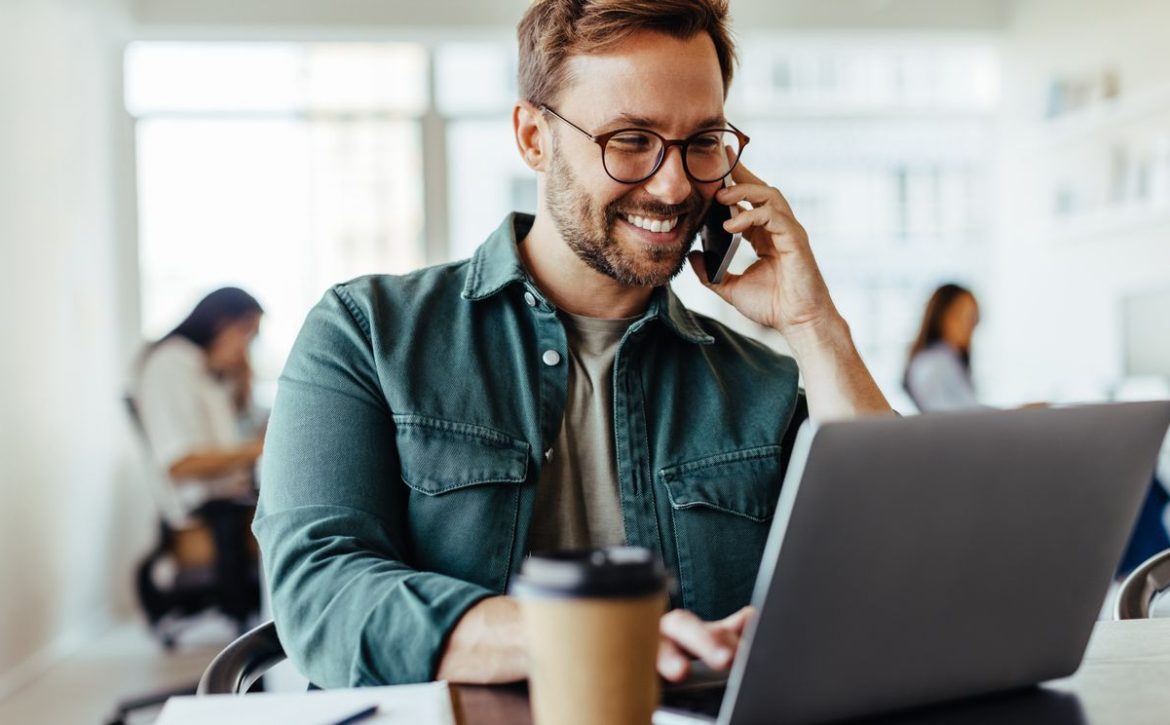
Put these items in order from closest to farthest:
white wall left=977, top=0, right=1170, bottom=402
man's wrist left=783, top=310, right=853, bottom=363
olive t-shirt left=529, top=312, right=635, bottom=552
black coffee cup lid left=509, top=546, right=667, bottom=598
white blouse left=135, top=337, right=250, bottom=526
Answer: black coffee cup lid left=509, top=546, right=667, bottom=598 → olive t-shirt left=529, top=312, right=635, bottom=552 → man's wrist left=783, top=310, right=853, bottom=363 → white blouse left=135, top=337, right=250, bottom=526 → white wall left=977, top=0, right=1170, bottom=402

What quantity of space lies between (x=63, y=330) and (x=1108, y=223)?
419 centimetres

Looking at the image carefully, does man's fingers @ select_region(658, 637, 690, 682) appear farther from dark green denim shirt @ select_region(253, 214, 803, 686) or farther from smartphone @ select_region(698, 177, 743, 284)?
smartphone @ select_region(698, 177, 743, 284)

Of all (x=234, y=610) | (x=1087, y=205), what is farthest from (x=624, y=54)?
(x=1087, y=205)

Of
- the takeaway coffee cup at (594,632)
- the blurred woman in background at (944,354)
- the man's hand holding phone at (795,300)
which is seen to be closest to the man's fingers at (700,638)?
the takeaway coffee cup at (594,632)

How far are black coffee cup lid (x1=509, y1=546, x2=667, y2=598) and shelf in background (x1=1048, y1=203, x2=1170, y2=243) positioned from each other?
4.49 m

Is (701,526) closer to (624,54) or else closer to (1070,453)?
(624,54)

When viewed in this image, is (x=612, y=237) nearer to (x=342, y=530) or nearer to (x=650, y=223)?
(x=650, y=223)

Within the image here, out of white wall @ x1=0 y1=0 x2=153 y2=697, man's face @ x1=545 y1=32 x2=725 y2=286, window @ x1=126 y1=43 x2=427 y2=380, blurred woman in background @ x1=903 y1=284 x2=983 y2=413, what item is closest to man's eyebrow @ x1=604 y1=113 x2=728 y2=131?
man's face @ x1=545 y1=32 x2=725 y2=286

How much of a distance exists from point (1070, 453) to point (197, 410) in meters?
3.66

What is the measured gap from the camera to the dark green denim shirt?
3.62 ft

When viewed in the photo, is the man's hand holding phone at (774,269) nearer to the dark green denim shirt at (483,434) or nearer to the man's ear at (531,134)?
the dark green denim shirt at (483,434)

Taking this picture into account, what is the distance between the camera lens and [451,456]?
1213 millimetres

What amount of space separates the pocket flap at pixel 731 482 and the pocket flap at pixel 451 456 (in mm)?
182

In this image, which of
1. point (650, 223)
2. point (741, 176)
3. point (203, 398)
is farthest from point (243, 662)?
point (203, 398)
